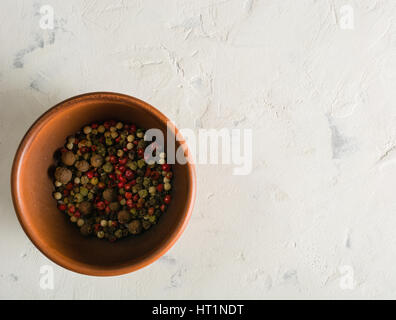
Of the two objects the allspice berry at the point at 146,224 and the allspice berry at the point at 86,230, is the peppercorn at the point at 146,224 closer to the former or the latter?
the allspice berry at the point at 146,224

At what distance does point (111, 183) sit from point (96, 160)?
0.06m

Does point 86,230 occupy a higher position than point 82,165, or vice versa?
point 82,165

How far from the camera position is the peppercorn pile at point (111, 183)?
926mm

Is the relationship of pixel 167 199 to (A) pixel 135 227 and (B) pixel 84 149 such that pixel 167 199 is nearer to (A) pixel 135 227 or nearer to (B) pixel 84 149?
(A) pixel 135 227

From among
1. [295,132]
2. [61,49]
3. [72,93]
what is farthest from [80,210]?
[295,132]

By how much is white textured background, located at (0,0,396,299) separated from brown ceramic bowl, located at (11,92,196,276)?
10cm

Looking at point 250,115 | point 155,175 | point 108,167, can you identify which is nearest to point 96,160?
point 108,167

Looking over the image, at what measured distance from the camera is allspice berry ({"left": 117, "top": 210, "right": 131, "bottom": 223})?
36.4 inches

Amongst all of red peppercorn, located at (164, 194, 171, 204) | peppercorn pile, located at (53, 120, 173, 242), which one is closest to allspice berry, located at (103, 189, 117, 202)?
peppercorn pile, located at (53, 120, 173, 242)

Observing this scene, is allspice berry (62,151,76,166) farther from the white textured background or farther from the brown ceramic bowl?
the white textured background

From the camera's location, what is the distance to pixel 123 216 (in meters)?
0.93

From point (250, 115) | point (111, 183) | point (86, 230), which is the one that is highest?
point (250, 115)

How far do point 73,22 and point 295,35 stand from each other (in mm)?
512
